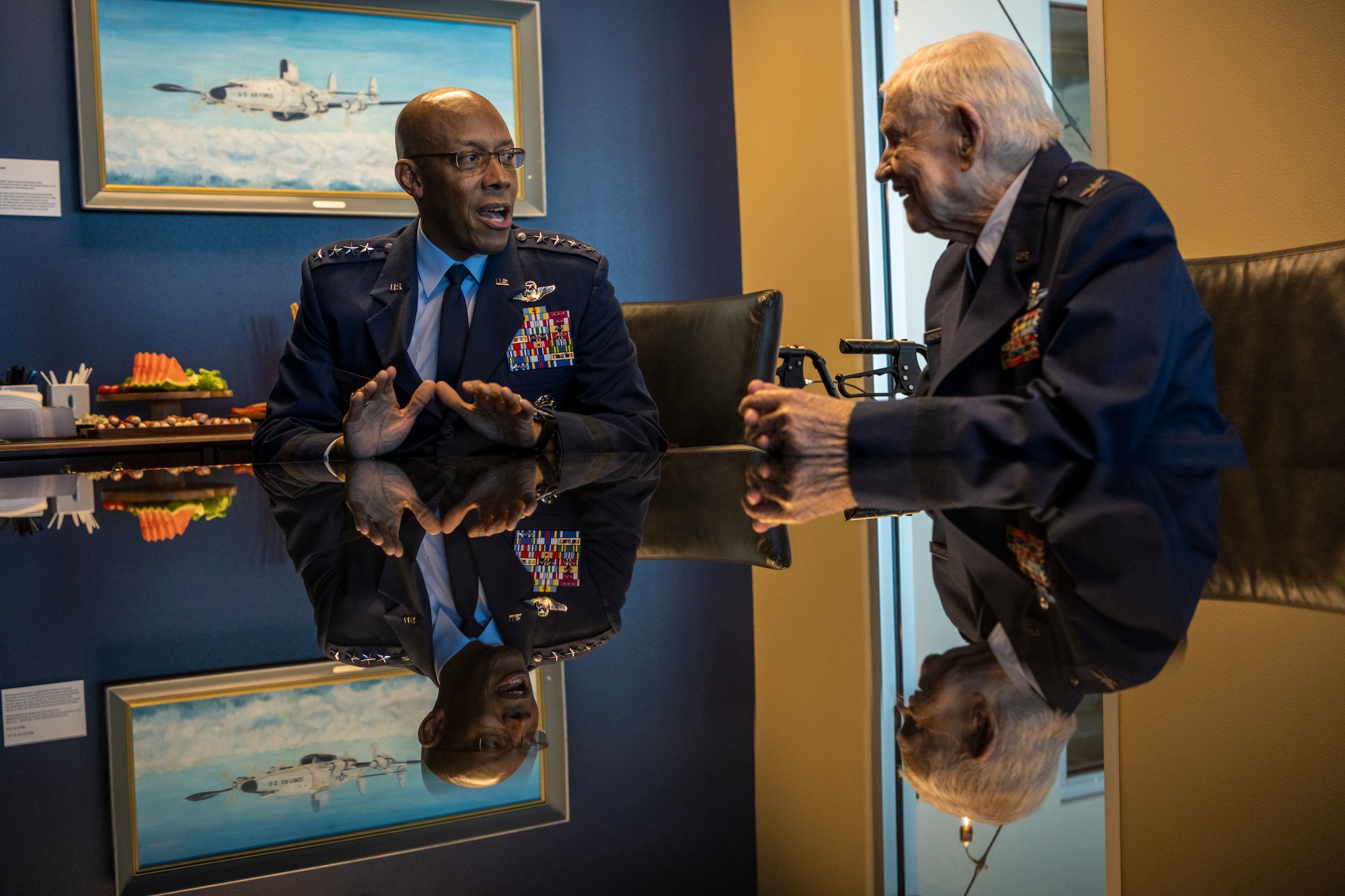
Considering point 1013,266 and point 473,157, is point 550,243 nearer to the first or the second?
point 473,157

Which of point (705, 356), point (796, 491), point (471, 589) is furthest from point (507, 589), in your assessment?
point (705, 356)

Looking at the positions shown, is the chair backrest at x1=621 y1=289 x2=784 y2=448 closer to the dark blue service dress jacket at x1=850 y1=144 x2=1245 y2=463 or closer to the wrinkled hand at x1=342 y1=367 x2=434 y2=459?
the wrinkled hand at x1=342 y1=367 x2=434 y2=459

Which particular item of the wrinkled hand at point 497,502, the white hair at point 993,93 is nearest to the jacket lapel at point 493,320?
the wrinkled hand at point 497,502

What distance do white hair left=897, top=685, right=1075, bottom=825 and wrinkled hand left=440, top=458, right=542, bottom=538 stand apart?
42cm

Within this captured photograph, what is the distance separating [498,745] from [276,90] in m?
3.60

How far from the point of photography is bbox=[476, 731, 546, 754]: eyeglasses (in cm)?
27

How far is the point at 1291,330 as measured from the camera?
1325mm

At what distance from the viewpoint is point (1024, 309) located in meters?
1.26

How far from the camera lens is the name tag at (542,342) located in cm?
197

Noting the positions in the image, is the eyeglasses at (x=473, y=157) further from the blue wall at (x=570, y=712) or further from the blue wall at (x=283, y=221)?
the blue wall at (x=283, y=221)

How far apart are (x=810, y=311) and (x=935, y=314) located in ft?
6.87

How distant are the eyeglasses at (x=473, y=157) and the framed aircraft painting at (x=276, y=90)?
4.15 feet

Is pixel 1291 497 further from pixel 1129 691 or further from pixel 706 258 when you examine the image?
pixel 706 258

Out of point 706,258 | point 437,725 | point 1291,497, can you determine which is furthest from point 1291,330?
point 706,258
